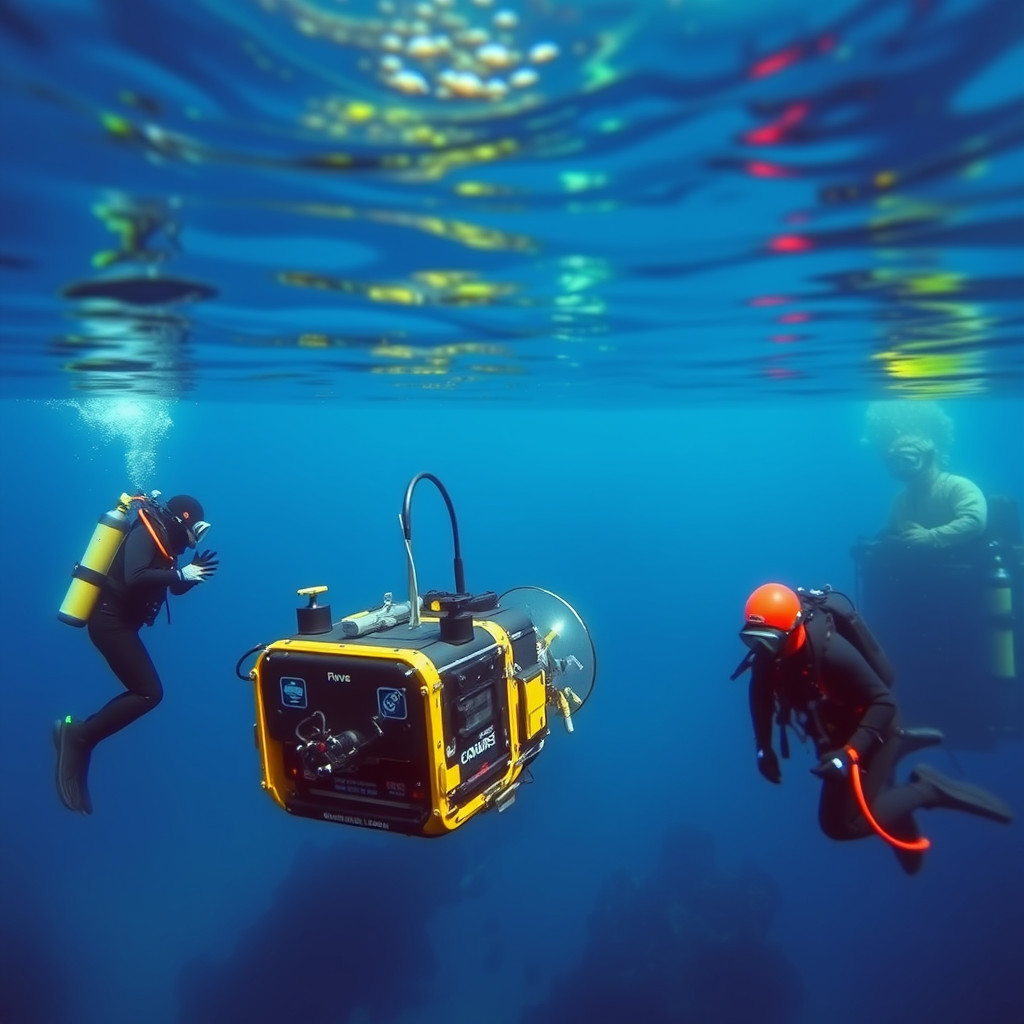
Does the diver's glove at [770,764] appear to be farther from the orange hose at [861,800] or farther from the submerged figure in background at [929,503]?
the submerged figure in background at [929,503]

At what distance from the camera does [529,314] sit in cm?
1091

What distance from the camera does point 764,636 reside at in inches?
236

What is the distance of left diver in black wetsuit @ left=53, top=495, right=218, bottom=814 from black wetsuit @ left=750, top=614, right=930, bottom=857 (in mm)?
5585

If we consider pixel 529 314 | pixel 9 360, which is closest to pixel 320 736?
pixel 529 314

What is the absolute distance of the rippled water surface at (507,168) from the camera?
4301 mm

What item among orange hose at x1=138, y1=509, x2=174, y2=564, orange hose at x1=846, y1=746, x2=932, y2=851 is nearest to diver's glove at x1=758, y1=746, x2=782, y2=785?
orange hose at x1=846, y1=746, x2=932, y2=851

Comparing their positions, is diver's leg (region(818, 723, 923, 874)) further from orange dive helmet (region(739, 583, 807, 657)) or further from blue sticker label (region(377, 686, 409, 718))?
blue sticker label (region(377, 686, 409, 718))

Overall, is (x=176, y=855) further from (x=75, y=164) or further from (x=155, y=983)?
(x=75, y=164)

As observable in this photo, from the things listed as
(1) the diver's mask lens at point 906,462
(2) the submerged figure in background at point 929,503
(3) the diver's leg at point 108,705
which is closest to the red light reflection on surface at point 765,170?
(3) the diver's leg at point 108,705

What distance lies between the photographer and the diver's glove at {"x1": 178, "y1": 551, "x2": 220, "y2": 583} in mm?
7840

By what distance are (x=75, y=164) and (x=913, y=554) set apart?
13301mm

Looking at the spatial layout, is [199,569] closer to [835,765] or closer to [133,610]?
[133,610]

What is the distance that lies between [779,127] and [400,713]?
4757mm

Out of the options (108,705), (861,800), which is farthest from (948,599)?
(108,705)
